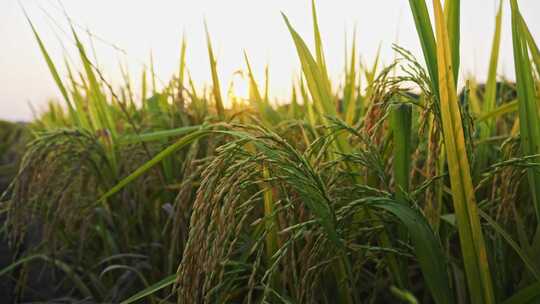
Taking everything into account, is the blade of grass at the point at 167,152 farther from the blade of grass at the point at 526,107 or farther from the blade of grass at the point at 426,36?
the blade of grass at the point at 526,107

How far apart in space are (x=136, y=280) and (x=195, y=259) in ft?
3.98

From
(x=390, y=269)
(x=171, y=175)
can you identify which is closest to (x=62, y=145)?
(x=171, y=175)

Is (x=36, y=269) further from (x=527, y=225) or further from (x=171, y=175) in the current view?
(x=527, y=225)

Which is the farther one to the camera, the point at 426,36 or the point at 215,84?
the point at 215,84

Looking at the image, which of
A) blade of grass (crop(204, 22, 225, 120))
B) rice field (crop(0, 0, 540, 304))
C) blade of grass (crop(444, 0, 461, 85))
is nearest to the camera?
rice field (crop(0, 0, 540, 304))

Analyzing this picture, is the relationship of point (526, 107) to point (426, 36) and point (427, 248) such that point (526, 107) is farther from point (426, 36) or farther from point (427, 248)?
point (427, 248)

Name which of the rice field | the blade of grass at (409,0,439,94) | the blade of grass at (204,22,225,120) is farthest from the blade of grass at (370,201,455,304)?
the blade of grass at (204,22,225,120)

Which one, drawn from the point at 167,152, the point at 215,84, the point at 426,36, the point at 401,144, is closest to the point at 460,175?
the point at 401,144

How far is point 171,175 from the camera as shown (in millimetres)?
2184

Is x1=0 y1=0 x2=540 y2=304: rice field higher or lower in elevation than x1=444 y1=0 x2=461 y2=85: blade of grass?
lower

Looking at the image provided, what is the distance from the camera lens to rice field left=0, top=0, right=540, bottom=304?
101cm

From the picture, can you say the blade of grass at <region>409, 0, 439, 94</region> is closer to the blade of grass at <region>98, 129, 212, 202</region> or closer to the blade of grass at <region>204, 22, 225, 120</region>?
the blade of grass at <region>98, 129, 212, 202</region>

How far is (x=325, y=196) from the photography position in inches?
40.5

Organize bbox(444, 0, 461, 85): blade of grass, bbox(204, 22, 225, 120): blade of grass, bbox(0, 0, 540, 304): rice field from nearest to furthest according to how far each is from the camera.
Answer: bbox(0, 0, 540, 304): rice field
bbox(444, 0, 461, 85): blade of grass
bbox(204, 22, 225, 120): blade of grass
